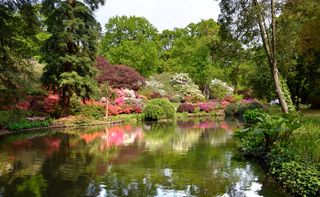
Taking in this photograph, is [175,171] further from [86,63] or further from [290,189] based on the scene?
[86,63]

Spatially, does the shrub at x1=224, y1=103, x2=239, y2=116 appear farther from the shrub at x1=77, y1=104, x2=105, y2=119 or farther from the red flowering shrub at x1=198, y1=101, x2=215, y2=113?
the shrub at x1=77, y1=104, x2=105, y2=119

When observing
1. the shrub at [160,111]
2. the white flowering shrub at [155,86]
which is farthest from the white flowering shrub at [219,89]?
the shrub at [160,111]

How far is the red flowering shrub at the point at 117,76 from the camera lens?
38375mm

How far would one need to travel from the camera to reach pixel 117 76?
3922 centimetres

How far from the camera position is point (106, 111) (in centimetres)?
2956

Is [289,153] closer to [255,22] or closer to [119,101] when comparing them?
[255,22]

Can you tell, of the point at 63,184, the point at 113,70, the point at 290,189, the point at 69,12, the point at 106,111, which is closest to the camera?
the point at 290,189

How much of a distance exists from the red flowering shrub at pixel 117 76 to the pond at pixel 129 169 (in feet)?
68.6

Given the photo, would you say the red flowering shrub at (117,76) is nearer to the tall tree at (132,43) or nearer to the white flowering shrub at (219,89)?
the tall tree at (132,43)

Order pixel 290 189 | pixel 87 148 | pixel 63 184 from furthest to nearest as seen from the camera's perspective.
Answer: pixel 87 148 → pixel 63 184 → pixel 290 189

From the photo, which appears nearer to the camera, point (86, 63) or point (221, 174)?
point (221, 174)

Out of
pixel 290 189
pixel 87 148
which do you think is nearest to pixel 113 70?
pixel 87 148

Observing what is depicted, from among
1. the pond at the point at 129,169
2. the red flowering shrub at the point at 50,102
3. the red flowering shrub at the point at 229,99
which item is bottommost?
the pond at the point at 129,169

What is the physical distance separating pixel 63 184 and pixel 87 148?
20.4 feet
